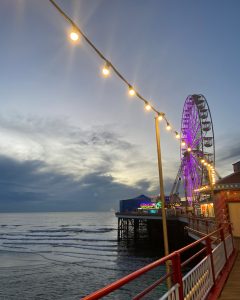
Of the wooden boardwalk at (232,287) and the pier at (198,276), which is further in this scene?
the wooden boardwalk at (232,287)

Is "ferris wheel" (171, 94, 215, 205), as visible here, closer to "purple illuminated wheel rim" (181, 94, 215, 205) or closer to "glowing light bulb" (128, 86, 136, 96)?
"purple illuminated wheel rim" (181, 94, 215, 205)

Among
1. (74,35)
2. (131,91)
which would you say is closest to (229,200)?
(131,91)

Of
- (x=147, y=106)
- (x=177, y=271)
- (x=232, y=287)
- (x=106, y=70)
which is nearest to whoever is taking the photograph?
(x=177, y=271)

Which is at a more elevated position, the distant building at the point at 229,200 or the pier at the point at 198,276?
the distant building at the point at 229,200

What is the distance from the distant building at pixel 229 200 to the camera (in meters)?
20.2

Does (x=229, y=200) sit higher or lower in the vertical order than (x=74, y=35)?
lower

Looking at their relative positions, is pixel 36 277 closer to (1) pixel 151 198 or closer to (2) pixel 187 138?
(2) pixel 187 138

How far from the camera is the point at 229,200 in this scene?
21672 millimetres

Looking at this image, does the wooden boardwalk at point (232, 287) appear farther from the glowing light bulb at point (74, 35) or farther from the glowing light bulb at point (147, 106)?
the glowing light bulb at point (74, 35)

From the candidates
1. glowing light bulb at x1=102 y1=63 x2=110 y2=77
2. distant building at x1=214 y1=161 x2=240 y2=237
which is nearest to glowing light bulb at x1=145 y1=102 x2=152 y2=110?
glowing light bulb at x1=102 y1=63 x2=110 y2=77

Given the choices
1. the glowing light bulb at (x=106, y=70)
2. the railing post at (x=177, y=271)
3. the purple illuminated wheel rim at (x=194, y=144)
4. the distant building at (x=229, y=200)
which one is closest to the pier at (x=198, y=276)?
the railing post at (x=177, y=271)

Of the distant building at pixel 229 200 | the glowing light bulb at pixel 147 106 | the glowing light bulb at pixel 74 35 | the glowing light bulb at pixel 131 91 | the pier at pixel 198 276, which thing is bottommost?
the pier at pixel 198 276

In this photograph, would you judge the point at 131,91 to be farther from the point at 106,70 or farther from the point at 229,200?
the point at 229,200

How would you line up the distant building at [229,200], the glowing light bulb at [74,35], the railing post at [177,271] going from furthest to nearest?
1. the distant building at [229,200]
2. the glowing light bulb at [74,35]
3. the railing post at [177,271]
